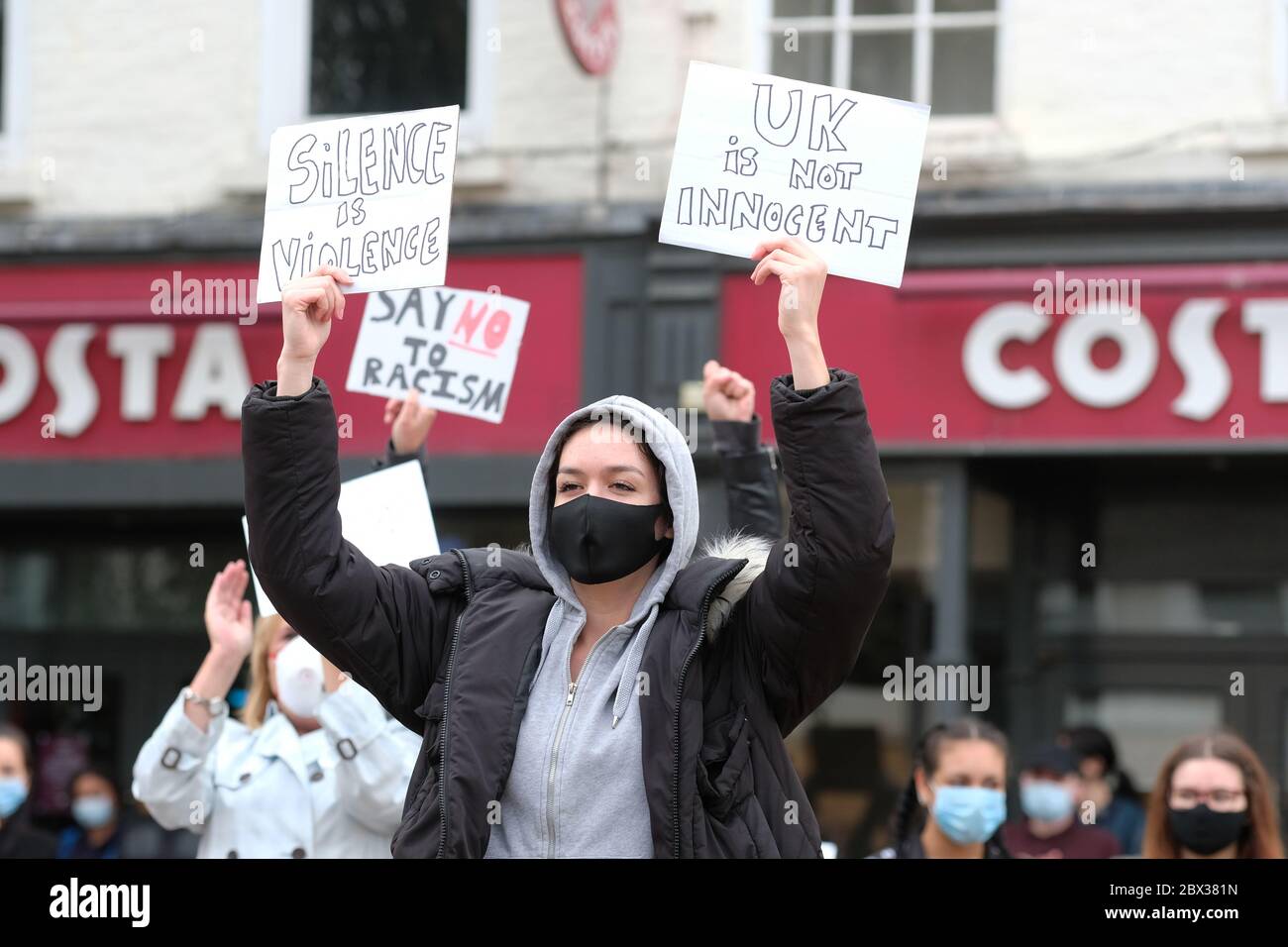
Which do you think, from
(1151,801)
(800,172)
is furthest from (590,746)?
(1151,801)

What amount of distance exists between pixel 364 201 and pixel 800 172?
82cm

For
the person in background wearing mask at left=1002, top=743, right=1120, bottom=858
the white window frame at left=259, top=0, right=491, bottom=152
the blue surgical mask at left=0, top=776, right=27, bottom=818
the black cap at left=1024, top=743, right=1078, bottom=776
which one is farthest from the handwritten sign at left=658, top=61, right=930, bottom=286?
the white window frame at left=259, top=0, right=491, bottom=152

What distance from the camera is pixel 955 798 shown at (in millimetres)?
5031

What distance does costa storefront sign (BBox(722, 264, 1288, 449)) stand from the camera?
27.3 feet

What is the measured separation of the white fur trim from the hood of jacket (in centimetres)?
9

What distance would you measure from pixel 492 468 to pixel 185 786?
4.53 metres

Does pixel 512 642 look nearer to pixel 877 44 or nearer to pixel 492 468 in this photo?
pixel 492 468

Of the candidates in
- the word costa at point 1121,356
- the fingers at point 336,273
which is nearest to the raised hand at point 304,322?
the fingers at point 336,273

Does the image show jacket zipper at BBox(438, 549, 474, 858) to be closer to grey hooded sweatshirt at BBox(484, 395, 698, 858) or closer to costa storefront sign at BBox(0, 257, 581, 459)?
grey hooded sweatshirt at BBox(484, 395, 698, 858)

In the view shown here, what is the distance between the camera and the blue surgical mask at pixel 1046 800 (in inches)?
279

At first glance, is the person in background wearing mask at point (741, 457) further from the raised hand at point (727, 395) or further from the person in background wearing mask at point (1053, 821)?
the person in background wearing mask at point (1053, 821)

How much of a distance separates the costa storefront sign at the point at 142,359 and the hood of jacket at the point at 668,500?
593cm

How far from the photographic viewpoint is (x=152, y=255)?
9.60 m
